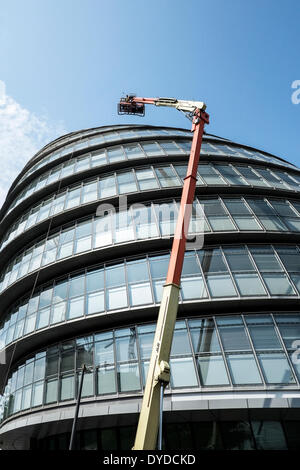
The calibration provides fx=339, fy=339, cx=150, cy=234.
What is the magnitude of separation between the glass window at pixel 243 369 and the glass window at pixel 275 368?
350 millimetres

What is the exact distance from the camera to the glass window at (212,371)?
42.2 ft

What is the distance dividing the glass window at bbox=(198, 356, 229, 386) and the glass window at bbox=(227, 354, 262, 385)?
12.5 inches

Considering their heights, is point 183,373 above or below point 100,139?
below

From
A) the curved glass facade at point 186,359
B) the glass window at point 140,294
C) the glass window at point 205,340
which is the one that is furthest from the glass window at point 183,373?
the glass window at point 140,294

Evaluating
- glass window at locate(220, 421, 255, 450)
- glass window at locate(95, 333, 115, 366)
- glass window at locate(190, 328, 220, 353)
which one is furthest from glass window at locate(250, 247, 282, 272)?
glass window at locate(95, 333, 115, 366)

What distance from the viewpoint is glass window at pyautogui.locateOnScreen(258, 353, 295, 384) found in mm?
12781

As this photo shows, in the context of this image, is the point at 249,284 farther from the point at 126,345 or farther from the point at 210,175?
the point at 210,175

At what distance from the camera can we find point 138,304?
1514cm

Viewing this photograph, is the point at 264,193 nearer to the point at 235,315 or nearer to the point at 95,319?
the point at 235,315

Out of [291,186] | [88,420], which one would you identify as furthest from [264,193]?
[88,420]

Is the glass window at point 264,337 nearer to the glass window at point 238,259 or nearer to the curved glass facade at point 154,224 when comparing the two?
the glass window at point 238,259

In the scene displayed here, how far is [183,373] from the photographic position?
13203 mm
